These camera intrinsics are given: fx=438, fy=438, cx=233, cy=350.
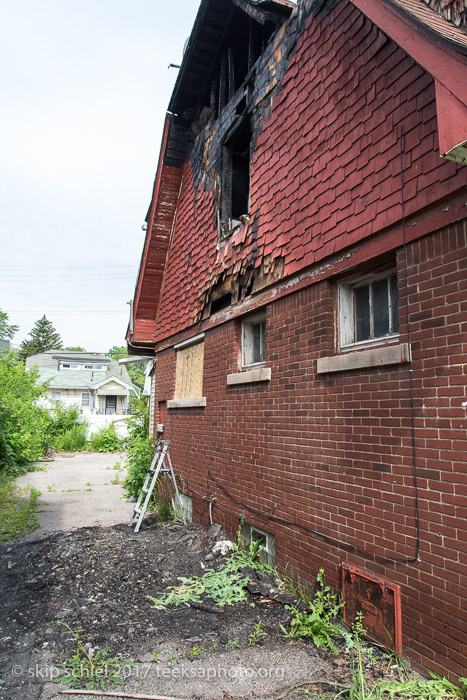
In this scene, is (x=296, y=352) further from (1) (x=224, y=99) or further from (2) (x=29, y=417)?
(2) (x=29, y=417)

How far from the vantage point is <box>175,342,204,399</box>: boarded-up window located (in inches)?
305

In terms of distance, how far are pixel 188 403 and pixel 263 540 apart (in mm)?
3030

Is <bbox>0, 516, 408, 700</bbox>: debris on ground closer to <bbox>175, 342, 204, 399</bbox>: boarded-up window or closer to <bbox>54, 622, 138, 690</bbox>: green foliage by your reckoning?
<bbox>54, 622, 138, 690</bbox>: green foliage

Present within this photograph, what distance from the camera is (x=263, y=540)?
17.4ft

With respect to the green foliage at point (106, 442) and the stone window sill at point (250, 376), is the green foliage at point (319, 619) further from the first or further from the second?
the green foliage at point (106, 442)

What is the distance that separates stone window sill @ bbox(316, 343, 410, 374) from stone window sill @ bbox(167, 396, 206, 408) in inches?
128

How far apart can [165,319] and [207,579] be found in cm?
598

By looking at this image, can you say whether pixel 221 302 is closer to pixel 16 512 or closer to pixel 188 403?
pixel 188 403

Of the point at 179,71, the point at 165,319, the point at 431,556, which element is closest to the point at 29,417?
the point at 165,319

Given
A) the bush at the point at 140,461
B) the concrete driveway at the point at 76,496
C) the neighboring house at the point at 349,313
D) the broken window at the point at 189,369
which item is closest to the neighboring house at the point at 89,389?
the concrete driveway at the point at 76,496

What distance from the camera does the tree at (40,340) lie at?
68.5m

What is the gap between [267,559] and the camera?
16.6ft

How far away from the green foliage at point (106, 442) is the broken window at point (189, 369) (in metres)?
17.9

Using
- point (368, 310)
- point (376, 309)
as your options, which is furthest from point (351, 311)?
point (376, 309)
